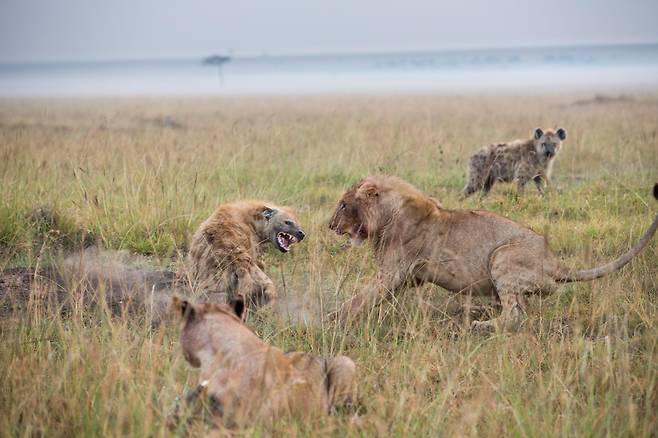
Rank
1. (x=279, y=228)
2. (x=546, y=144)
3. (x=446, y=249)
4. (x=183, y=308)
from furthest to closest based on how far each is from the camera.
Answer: (x=546, y=144)
(x=279, y=228)
(x=446, y=249)
(x=183, y=308)

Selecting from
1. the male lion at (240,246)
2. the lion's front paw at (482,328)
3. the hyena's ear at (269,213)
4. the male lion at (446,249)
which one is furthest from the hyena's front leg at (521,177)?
the lion's front paw at (482,328)

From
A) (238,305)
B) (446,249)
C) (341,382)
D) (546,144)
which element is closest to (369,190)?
(446,249)

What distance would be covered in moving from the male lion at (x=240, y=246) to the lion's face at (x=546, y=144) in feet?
13.7

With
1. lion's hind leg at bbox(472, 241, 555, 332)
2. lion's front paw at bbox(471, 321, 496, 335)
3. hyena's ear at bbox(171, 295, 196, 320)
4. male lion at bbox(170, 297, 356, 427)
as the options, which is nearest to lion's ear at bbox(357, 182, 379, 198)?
lion's hind leg at bbox(472, 241, 555, 332)

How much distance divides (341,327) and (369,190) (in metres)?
0.80

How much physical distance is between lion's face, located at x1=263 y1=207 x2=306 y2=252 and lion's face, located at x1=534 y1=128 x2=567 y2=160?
4.26 m

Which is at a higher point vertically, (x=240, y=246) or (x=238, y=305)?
(x=238, y=305)

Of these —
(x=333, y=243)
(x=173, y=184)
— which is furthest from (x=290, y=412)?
(x=173, y=184)

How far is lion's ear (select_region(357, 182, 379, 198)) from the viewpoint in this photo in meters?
4.67

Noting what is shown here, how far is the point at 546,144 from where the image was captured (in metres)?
9.32

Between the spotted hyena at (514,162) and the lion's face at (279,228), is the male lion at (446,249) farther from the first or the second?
the spotted hyena at (514,162)

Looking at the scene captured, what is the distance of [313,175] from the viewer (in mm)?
8773

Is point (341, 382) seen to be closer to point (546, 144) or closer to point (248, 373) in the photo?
point (248, 373)

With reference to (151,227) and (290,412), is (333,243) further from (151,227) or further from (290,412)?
(290,412)
